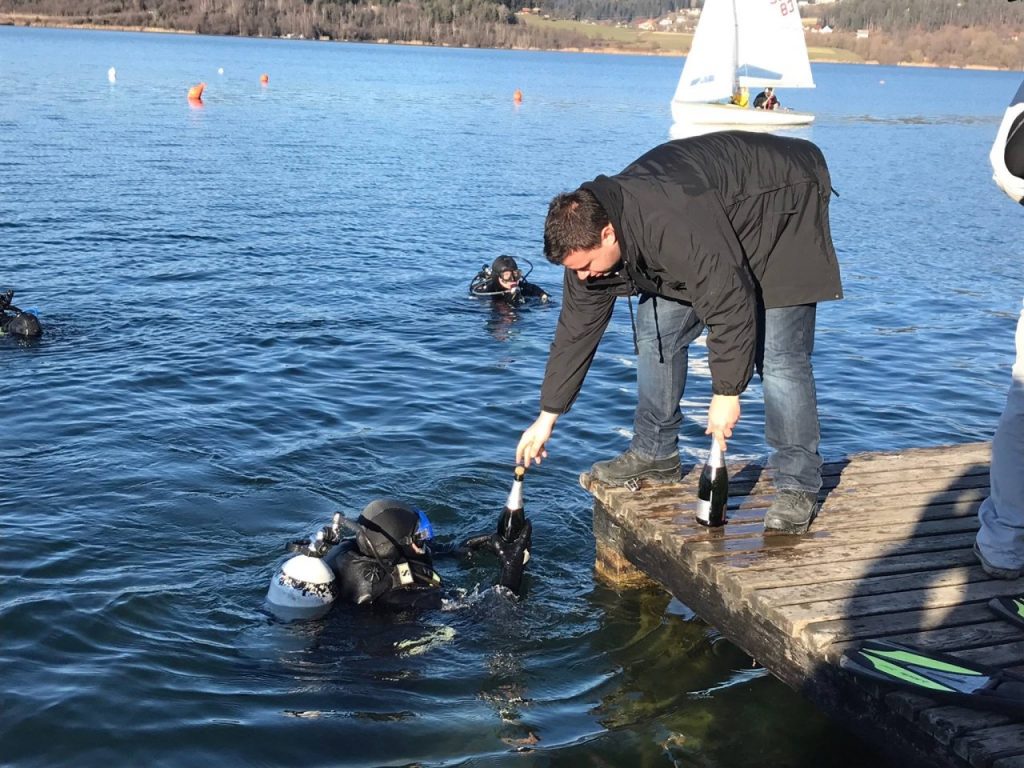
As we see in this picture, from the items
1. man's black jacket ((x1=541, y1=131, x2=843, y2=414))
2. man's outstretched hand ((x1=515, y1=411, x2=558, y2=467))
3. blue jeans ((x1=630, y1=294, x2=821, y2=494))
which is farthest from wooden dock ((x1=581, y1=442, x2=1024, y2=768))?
man's black jacket ((x1=541, y1=131, x2=843, y2=414))

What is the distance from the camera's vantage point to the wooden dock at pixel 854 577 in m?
4.75

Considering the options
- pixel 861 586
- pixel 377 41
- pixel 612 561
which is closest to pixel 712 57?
pixel 612 561

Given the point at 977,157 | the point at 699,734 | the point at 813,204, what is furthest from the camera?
the point at 977,157

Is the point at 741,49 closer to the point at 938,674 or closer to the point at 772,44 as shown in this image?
the point at 772,44

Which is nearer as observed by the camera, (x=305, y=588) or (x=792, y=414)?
(x=792, y=414)

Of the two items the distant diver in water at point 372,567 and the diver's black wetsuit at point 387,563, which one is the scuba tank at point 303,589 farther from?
the diver's black wetsuit at point 387,563

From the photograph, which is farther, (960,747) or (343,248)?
(343,248)

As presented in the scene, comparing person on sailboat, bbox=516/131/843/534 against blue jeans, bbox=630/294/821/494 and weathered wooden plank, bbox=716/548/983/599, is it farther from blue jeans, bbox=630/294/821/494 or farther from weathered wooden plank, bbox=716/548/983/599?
weathered wooden plank, bbox=716/548/983/599

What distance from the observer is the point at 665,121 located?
53.9 meters

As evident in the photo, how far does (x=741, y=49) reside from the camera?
48.4m

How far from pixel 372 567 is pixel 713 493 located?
82.0 inches

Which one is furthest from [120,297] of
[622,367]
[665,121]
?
[665,121]

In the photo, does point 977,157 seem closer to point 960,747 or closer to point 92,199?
point 92,199

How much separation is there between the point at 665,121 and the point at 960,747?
171 feet
